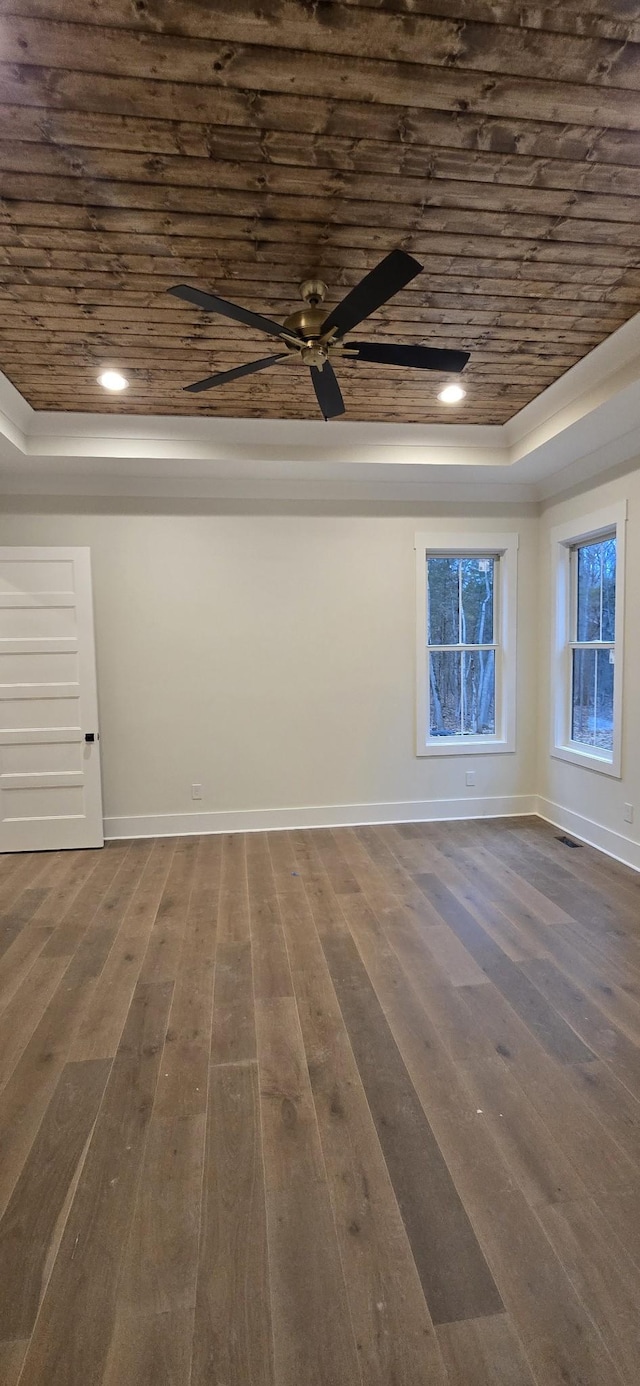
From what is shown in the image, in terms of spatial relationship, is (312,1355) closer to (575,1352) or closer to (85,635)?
(575,1352)

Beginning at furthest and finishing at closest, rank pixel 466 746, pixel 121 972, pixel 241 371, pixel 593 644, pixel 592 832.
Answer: pixel 466 746 < pixel 593 644 < pixel 592 832 < pixel 121 972 < pixel 241 371

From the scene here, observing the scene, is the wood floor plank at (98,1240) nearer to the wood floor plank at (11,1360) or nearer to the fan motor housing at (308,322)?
the wood floor plank at (11,1360)

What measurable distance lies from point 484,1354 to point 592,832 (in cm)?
336

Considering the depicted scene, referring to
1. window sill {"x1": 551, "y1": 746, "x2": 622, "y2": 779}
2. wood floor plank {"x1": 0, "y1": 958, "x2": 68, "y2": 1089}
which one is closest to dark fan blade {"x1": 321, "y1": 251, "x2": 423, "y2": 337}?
wood floor plank {"x1": 0, "y1": 958, "x2": 68, "y2": 1089}

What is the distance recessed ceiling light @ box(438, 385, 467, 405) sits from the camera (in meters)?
3.24

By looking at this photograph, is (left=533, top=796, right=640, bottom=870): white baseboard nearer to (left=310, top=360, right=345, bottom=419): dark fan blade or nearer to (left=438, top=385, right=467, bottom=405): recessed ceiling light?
(left=438, top=385, right=467, bottom=405): recessed ceiling light

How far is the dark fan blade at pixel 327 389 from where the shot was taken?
2.31 meters

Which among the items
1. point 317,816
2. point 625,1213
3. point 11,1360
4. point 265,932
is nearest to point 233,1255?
point 11,1360

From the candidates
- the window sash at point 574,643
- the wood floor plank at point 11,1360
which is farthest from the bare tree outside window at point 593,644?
the wood floor plank at point 11,1360

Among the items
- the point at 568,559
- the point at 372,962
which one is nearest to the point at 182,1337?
the point at 372,962

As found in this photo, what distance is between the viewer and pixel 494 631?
488 centimetres

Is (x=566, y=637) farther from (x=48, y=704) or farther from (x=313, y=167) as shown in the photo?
(x=48, y=704)

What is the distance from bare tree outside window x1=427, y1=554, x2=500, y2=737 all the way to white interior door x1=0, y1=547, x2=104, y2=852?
2.63 m

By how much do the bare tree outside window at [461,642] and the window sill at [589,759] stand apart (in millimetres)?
574
